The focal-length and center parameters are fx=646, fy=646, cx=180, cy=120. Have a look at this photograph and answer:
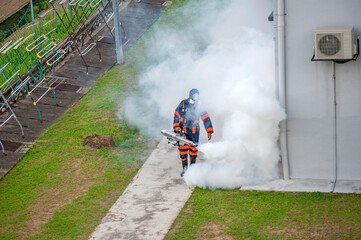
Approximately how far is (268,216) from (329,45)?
10.2 ft

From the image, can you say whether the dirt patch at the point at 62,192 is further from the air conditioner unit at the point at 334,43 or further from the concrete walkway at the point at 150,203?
the air conditioner unit at the point at 334,43

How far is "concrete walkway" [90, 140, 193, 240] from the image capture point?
10.7 m

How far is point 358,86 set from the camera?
1143cm

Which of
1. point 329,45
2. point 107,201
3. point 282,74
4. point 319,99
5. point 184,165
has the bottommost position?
point 107,201

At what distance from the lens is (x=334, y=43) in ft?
36.4

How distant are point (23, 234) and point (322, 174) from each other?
5435mm

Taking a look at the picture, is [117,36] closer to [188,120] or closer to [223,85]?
[223,85]

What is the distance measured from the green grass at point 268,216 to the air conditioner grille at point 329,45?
2478 mm

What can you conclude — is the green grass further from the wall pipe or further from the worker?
the worker

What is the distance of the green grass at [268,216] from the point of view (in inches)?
400

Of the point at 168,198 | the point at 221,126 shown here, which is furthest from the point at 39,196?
the point at 221,126

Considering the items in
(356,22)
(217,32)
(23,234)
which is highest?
(356,22)

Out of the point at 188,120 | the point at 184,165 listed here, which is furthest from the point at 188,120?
the point at 184,165

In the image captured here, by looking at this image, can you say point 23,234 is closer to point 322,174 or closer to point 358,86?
point 322,174
